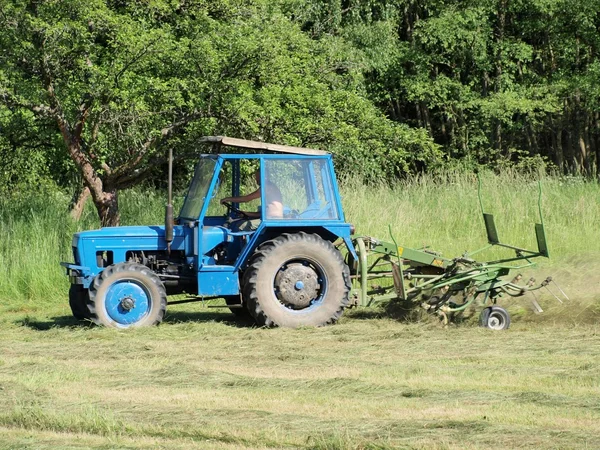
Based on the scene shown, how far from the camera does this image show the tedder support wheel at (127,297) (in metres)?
10.8

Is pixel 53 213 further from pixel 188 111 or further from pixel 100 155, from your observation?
pixel 188 111

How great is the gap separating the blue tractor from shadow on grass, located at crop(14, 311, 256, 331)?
0.81 ft

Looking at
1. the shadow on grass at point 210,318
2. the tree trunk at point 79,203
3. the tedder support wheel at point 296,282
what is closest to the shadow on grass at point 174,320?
the shadow on grass at point 210,318

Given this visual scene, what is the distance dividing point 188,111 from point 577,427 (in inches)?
373

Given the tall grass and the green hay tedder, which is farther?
the tall grass

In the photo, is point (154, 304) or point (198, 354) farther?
point (154, 304)

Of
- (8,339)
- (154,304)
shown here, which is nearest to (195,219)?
(154,304)

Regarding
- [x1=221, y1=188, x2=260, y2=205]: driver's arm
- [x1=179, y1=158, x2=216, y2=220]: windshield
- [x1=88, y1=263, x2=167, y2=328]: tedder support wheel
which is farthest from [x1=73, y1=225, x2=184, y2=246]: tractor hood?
[x1=221, y1=188, x2=260, y2=205]: driver's arm

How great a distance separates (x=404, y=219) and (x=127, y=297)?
292 inches

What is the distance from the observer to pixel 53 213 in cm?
1598

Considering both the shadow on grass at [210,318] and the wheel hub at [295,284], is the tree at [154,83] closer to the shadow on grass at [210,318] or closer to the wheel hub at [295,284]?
the shadow on grass at [210,318]

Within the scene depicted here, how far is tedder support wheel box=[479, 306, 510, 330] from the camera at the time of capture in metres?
10.8

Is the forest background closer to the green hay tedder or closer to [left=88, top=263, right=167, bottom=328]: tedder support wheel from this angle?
[left=88, top=263, right=167, bottom=328]: tedder support wheel

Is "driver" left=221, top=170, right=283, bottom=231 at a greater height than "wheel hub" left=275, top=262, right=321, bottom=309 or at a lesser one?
greater
